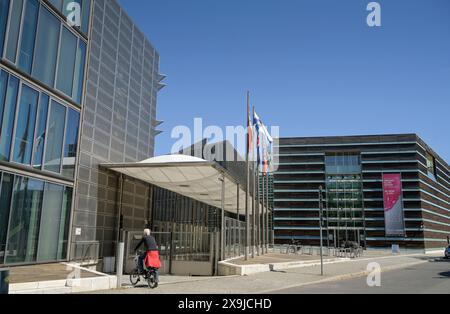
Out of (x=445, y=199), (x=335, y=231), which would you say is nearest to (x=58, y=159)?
(x=335, y=231)

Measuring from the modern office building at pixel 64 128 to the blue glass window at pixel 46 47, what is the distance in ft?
0.14

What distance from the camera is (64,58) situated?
63.7 feet

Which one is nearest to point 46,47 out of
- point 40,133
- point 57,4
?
point 57,4

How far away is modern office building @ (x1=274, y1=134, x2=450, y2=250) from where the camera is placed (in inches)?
3556

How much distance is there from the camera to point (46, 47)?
59.0 ft

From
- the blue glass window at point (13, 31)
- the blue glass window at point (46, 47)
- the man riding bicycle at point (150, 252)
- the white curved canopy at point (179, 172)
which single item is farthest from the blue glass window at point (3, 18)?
the man riding bicycle at point (150, 252)

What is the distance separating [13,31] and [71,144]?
19.4 ft

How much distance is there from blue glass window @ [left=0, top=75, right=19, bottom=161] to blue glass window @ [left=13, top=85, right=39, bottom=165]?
15.1 inches

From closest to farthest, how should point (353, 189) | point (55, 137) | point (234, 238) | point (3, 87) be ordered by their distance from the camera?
point (3, 87)
point (55, 137)
point (234, 238)
point (353, 189)

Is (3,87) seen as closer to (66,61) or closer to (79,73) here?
(66,61)

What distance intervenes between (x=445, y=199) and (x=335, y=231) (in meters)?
49.7

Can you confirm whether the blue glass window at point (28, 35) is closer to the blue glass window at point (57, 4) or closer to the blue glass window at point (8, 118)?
the blue glass window at point (8, 118)
